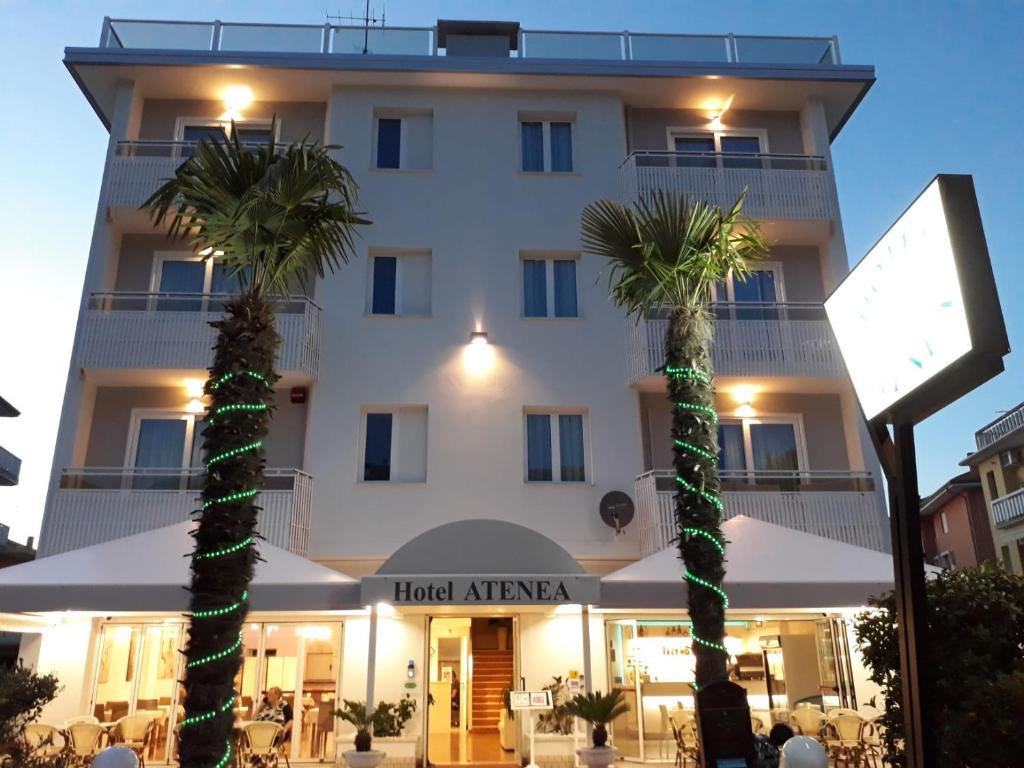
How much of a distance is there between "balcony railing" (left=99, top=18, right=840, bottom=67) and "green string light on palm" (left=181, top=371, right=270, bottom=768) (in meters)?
12.1

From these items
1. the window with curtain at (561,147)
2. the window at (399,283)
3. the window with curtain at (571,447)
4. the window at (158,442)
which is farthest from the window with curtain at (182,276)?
the window with curtain at (571,447)

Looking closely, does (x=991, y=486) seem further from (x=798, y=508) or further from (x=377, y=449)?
(x=377, y=449)

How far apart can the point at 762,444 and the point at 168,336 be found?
12.0 m

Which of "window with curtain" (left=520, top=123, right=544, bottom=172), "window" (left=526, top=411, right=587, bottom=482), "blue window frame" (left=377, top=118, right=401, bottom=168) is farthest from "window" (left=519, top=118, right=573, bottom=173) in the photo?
"window" (left=526, top=411, right=587, bottom=482)

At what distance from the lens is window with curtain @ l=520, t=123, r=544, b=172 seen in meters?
18.1

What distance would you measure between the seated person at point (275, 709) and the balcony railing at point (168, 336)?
5.81 metres

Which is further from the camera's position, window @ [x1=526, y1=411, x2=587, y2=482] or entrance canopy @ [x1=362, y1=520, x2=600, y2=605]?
window @ [x1=526, y1=411, x2=587, y2=482]

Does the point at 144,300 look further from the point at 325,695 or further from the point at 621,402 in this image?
the point at 621,402

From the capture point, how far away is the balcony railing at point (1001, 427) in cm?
3459

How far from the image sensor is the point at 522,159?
18047 mm

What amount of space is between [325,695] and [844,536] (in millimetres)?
10007

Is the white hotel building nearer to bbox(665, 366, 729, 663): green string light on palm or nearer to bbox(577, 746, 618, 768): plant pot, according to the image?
bbox(577, 746, 618, 768): plant pot

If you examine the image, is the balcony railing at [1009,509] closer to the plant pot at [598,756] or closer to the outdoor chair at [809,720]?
the outdoor chair at [809,720]

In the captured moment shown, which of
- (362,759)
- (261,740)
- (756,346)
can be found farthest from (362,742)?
(756,346)
